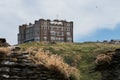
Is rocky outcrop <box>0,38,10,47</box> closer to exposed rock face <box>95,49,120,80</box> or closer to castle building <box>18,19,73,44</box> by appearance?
exposed rock face <box>95,49,120,80</box>

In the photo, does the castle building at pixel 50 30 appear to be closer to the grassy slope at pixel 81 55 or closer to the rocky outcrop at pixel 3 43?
the grassy slope at pixel 81 55

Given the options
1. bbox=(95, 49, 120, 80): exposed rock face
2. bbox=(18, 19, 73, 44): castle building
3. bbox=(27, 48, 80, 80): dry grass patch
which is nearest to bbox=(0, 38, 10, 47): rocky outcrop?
bbox=(27, 48, 80, 80): dry grass patch

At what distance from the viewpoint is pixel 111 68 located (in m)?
32.5

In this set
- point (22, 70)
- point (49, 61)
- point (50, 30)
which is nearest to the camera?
point (22, 70)

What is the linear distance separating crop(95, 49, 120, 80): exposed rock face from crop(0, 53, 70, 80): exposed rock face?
6.74 m

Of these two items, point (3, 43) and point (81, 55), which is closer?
point (3, 43)

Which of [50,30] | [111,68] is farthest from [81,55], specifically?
[50,30]

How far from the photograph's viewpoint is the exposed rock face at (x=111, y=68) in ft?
105

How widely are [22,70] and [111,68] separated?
8925 millimetres

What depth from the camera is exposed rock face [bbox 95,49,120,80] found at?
32.1 metres

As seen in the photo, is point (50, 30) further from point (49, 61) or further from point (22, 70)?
point (22, 70)

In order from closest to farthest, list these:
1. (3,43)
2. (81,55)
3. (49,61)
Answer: (49,61) < (3,43) < (81,55)

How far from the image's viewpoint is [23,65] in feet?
84.3

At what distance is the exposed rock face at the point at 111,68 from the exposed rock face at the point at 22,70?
6.74 m
